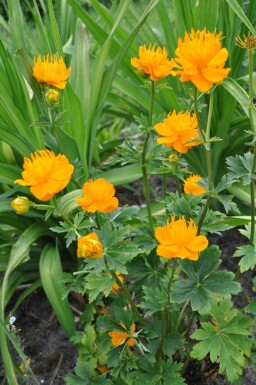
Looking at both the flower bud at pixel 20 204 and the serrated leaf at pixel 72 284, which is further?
the serrated leaf at pixel 72 284

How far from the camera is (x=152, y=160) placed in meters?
0.92

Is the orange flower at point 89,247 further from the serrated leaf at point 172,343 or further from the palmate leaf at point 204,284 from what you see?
the serrated leaf at point 172,343

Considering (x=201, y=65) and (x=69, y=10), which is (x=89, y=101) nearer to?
(x=69, y=10)

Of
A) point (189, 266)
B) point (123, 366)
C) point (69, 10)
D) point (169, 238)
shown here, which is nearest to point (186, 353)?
point (123, 366)

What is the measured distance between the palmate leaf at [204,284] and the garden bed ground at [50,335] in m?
0.45

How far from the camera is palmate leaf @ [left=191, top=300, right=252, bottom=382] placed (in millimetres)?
827

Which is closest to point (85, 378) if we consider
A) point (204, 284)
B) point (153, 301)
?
point (153, 301)

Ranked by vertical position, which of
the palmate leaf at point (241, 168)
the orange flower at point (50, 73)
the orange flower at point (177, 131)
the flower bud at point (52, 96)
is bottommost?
the palmate leaf at point (241, 168)

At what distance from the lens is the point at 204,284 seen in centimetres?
80

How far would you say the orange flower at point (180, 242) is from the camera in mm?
688

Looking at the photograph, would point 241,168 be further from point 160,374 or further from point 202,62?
point 160,374

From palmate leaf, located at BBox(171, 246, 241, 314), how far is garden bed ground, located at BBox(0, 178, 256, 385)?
446 mm

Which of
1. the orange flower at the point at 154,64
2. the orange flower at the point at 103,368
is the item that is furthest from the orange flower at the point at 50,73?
the orange flower at the point at 103,368

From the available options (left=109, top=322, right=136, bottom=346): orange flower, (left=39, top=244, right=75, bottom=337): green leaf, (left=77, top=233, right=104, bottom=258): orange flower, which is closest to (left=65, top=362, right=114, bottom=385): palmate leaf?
(left=109, top=322, right=136, bottom=346): orange flower
